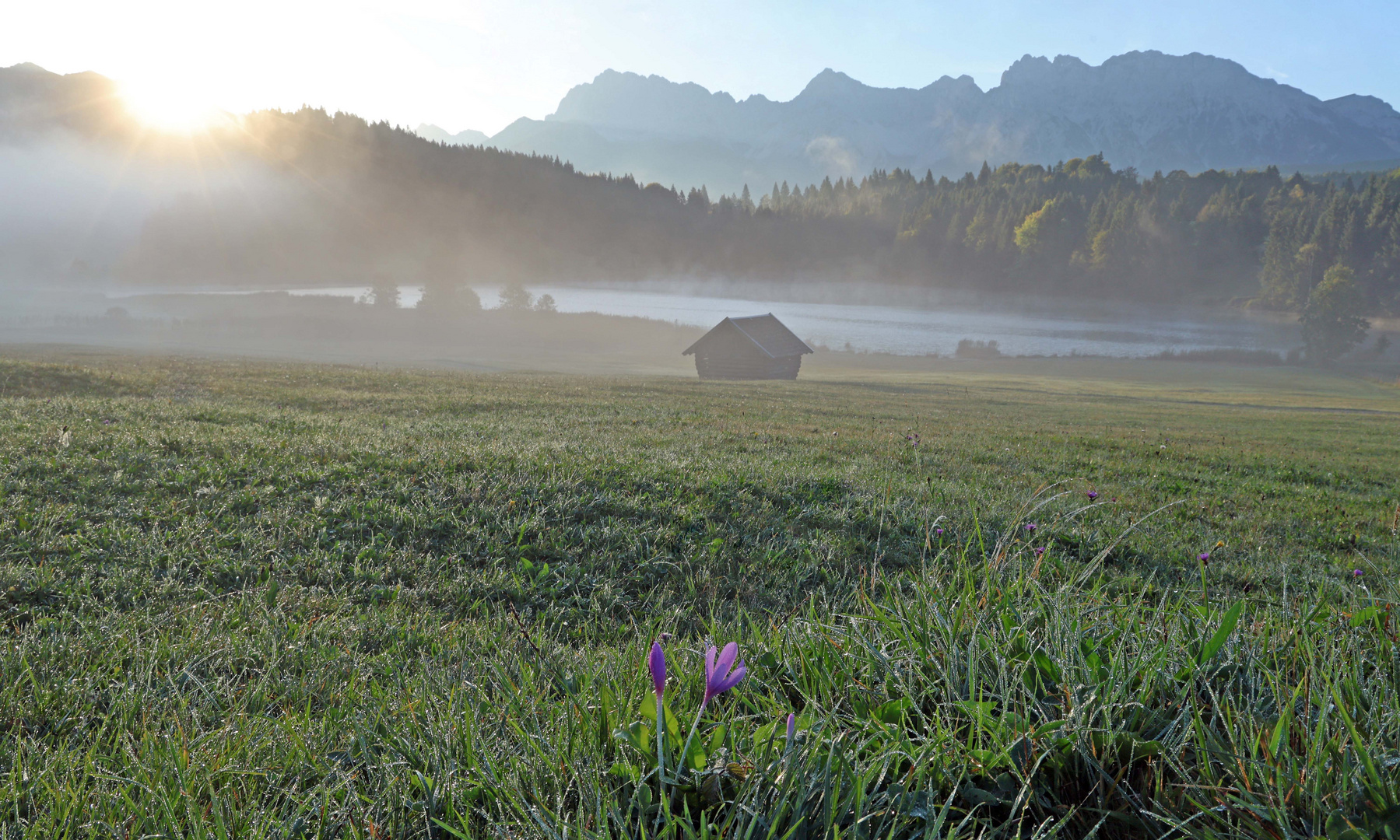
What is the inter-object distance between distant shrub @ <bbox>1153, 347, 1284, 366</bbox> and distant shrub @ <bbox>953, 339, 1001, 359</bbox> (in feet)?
73.4

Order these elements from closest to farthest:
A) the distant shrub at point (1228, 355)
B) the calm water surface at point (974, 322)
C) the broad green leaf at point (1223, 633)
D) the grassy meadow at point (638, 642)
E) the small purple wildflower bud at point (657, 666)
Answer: the small purple wildflower bud at point (657, 666)
the grassy meadow at point (638, 642)
the broad green leaf at point (1223, 633)
the distant shrub at point (1228, 355)
the calm water surface at point (974, 322)

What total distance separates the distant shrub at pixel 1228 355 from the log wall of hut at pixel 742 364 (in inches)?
2746

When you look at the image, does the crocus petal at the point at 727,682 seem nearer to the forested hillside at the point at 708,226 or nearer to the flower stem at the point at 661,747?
the flower stem at the point at 661,747

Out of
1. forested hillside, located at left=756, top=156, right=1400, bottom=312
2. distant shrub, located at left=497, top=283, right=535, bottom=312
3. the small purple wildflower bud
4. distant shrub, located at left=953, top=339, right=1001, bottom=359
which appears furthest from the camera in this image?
distant shrub, located at left=497, top=283, right=535, bottom=312

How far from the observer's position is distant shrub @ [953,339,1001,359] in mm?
93762

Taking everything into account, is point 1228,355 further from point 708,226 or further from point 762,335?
point 708,226

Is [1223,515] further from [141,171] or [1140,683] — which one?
[141,171]

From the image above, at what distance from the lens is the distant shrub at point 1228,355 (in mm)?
91688

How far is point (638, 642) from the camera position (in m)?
2.41

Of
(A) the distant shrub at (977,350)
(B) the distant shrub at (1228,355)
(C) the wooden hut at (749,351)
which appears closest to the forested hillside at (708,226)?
(B) the distant shrub at (1228,355)

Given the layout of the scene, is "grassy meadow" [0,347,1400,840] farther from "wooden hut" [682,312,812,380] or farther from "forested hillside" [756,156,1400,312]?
"forested hillside" [756,156,1400,312]

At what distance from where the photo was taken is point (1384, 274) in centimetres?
10962

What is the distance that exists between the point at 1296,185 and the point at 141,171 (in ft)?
881

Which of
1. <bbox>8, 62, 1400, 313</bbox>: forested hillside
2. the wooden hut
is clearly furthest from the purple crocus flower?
<bbox>8, 62, 1400, 313</bbox>: forested hillside
